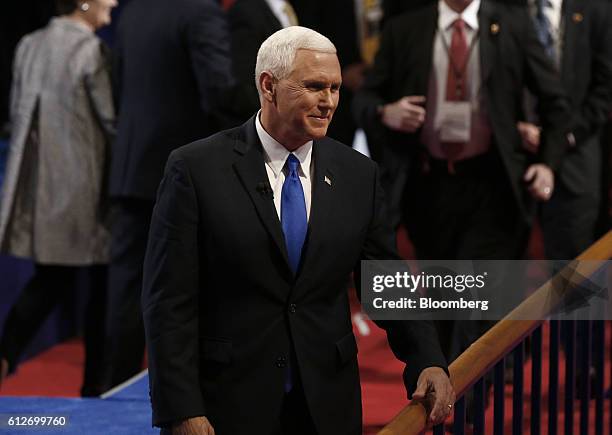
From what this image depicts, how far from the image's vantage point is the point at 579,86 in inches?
192

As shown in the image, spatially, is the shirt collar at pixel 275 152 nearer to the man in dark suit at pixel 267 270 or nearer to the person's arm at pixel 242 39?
the man in dark suit at pixel 267 270

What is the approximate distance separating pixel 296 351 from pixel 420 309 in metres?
0.38

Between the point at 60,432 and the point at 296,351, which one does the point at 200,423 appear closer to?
the point at 296,351

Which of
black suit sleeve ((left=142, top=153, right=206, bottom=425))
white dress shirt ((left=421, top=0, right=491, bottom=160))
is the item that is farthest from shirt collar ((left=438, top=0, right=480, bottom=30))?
black suit sleeve ((left=142, top=153, right=206, bottom=425))

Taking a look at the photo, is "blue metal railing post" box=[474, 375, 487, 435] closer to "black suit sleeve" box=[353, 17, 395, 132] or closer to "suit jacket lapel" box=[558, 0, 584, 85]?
"black suit sleeve" box=[353, 17, 395, 132]

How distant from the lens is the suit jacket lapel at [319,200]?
262 centimetres

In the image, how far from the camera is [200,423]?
253 cm

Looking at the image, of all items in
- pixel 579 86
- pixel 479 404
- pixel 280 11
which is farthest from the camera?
pixel 579 86

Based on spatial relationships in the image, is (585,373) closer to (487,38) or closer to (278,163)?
(487,38)

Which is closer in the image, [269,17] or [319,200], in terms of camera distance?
[319,200]

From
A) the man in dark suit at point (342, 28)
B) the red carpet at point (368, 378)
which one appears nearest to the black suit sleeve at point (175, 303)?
the red carpet at point (368, 378)

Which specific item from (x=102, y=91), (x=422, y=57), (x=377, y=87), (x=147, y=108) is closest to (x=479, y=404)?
(x=422, y=57)

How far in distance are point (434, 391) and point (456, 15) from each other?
186 cm

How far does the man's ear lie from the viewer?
2588mm
